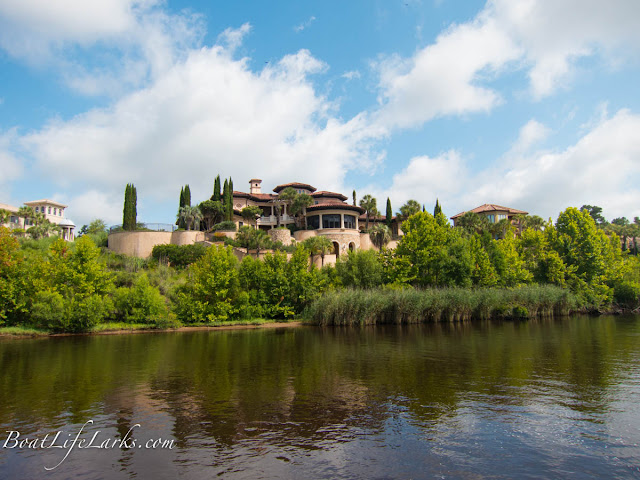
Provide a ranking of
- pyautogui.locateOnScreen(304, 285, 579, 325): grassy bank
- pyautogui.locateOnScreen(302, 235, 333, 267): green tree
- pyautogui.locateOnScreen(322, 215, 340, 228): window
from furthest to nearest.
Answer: pyautogui.locateOnScreen(322, 215, 340, 228): window, pyautogui.locateOnScreen(302, 235, 333, 267): green tree, pyautogui.locateOnScreen(304, 285, 579, 325): grassy bank

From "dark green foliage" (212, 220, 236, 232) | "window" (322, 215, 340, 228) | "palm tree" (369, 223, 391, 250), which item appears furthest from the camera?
"palm tree" (369, 223, 391, 250)

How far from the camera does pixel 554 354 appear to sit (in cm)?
2147

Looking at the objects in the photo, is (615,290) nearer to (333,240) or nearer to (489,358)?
(333,240)

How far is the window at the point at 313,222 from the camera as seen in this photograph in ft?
223

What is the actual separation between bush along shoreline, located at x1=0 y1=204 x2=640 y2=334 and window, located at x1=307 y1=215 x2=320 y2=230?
10.9 metres

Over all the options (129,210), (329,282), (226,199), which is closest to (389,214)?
(226,199)

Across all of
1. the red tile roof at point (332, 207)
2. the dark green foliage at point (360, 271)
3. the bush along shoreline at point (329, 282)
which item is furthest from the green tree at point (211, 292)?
the red tile roof at point (332, 207)

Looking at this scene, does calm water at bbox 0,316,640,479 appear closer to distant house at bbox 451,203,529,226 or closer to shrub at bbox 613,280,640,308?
shrub at bbox 613,280,640,308

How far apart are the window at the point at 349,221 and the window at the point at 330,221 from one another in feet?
5.35

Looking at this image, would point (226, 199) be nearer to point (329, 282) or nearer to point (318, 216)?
point (318, 216)

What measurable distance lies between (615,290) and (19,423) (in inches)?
2383

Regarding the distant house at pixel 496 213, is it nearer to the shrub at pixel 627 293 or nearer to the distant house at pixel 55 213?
the shrub at pixel 627 293

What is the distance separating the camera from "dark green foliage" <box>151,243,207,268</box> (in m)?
53.0

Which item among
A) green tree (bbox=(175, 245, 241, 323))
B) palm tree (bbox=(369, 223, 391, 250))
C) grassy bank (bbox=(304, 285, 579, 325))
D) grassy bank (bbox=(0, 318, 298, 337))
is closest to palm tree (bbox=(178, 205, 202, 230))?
green tree (bbox=(175, 245, 241, 323))
